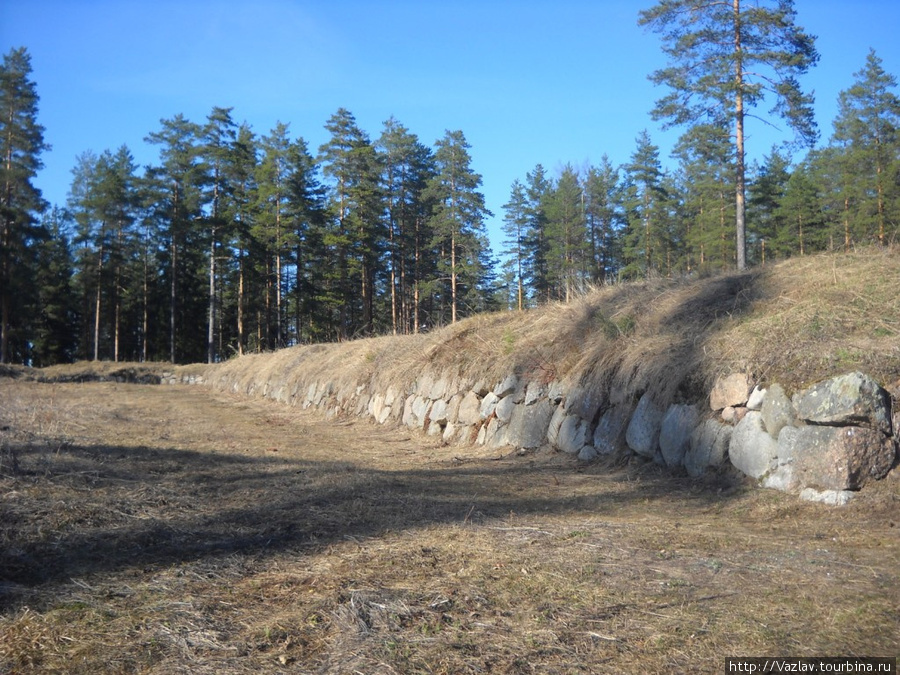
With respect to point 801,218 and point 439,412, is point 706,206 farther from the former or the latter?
point 439,412

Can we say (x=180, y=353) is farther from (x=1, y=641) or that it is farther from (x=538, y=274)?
(x=1, y=641)

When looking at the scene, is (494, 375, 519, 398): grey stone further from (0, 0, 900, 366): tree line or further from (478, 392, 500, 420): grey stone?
(0, 0, 900, 366): tree line

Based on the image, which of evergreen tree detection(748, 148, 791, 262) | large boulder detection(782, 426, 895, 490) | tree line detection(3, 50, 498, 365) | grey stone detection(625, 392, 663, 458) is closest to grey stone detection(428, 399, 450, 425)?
grey stone detection(625, 392, 663, 458)

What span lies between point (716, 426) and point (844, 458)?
53.7 inches

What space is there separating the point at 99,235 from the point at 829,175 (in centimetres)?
4154

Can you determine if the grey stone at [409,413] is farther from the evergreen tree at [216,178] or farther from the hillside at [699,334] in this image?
→ the evergreen tree at [216,178]

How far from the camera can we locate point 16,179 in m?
32.6

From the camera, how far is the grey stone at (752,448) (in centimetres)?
596

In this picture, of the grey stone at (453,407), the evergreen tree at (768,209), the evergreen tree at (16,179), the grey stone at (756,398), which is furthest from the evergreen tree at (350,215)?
the grey stone at (756,398)

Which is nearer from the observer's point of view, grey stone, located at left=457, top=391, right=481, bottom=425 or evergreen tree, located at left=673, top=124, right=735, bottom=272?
grey stone, located at left=457, top=391, right=481, bottom=425

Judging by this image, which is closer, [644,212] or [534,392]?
[534,392]

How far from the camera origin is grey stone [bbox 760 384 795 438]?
5918 mm

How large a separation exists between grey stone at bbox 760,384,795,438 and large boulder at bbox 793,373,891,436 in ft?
0.65

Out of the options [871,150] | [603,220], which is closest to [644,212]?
[603,220]
